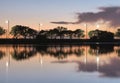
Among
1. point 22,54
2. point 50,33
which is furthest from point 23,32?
point 22,54

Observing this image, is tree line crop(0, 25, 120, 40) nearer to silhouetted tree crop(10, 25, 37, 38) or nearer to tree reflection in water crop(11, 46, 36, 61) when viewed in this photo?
silhouetted tree crop(10, 25, 37, 38)

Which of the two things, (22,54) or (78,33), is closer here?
(22,54)

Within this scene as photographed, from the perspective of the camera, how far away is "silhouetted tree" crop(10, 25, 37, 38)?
91275mm

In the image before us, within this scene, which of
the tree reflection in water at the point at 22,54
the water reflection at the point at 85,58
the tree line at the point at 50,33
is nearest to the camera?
the water reflection at the point at 85,58

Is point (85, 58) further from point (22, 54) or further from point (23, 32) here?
point (23, 32)

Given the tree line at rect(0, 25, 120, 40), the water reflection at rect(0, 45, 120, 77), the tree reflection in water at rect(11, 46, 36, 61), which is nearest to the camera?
the water reflection at rect(0, 45, 120, 77)

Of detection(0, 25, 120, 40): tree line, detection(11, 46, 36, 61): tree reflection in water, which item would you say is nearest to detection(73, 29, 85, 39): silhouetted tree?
detection(0, 25, 120, 40): tree line

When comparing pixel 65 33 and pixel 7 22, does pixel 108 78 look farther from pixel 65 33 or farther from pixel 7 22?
pixel 65 33

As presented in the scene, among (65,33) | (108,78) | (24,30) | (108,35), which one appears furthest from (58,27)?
(108,78)

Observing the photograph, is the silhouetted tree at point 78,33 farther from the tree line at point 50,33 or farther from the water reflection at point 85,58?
the water reflection at point 85,58

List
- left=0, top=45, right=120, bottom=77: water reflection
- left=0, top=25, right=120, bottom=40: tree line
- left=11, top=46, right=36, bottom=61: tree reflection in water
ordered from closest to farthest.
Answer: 1. left=0, top=45, right=120, bottom=77: water reflection
2. left=11, top=46, right=36, bottom=61: tree reflection in water
3. left=0, top=25, right=120, bottom=40: tree line

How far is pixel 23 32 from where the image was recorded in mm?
92125

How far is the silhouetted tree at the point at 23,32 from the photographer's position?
91.3m

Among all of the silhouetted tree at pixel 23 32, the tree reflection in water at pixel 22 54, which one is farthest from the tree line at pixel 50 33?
the tree reflection in water at pixel 22 54
